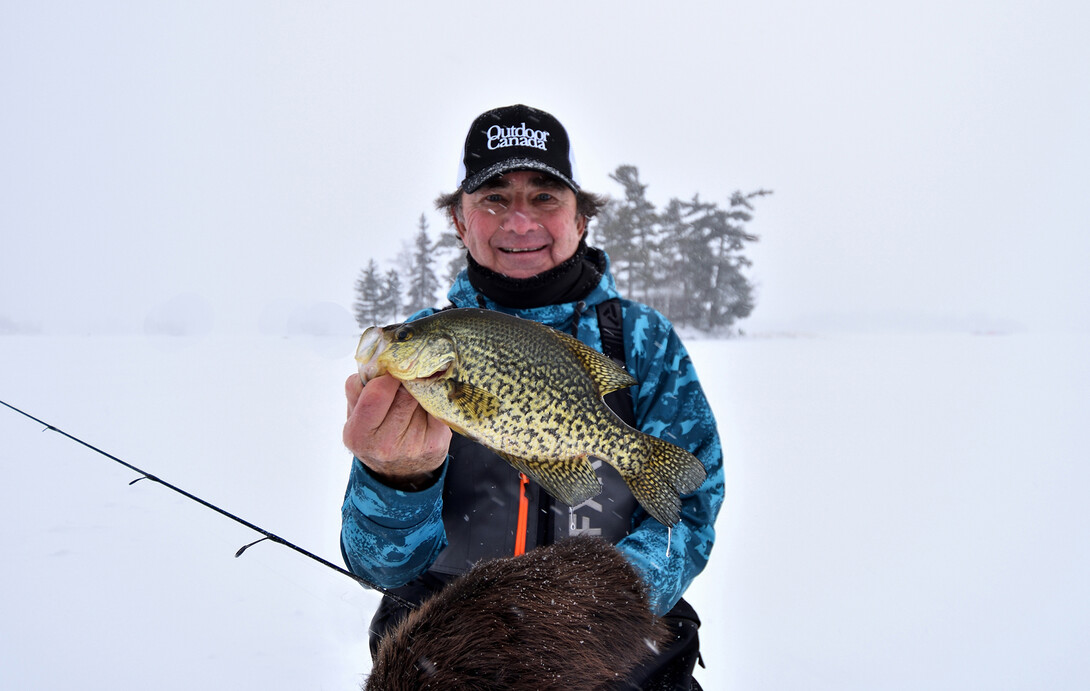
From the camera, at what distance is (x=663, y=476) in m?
1.76

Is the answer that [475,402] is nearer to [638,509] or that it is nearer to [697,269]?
[638,509]

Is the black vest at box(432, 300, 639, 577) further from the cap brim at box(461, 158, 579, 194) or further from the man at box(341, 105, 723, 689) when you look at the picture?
the cap brim at box(461, 158, 579, 194)

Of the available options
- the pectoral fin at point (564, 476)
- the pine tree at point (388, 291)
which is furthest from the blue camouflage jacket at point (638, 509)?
the pectoral fin at point (564, 476)

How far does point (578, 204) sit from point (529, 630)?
1.99 meters

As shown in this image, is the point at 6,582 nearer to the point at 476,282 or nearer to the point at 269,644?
the point at 269,644

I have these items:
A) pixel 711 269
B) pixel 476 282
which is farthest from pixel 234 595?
pixel 711 269

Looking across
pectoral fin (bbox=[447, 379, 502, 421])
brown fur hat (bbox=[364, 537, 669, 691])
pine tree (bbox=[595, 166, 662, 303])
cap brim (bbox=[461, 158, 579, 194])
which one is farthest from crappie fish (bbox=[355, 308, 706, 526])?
pine tree (bbox=[595, 166, 662, 303])

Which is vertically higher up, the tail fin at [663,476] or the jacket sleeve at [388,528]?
the tail fin at [663,476]

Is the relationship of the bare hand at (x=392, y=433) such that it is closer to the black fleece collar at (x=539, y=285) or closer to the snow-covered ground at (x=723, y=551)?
the snow-covered ground at (x=723, y=551)

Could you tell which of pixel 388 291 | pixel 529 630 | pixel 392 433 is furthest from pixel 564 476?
pixel 388 291

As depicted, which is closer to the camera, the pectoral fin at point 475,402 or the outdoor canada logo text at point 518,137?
the pectoral fin at point 475,402

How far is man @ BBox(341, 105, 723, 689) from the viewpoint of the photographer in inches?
83.6

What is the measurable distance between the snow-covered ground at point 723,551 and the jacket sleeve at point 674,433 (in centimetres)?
125

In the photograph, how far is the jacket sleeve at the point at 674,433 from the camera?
2266 millimetres
